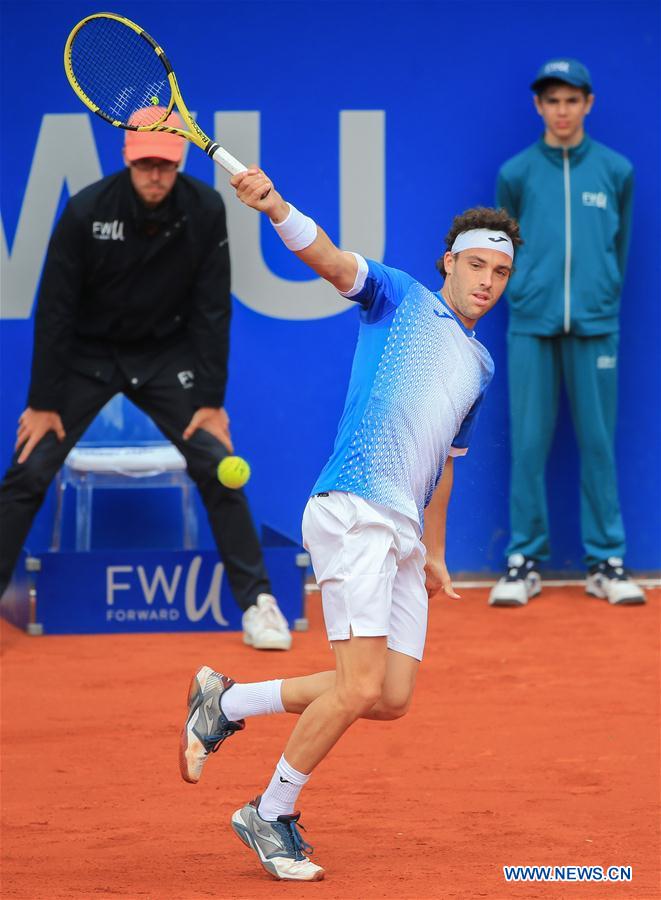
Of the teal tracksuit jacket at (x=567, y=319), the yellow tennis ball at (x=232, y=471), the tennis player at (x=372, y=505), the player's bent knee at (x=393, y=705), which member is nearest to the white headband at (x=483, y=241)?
the tennis player at (x=372, y=505)

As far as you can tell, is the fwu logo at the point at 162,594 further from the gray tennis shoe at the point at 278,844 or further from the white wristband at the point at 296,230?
the white wristband at the point at 296,230

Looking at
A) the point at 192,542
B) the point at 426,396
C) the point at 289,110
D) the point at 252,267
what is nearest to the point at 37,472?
the point at 192,542

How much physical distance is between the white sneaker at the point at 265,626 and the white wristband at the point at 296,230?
3045 millimetres

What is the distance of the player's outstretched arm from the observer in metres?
3.88

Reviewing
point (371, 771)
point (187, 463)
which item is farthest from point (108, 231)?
point (371, 771)

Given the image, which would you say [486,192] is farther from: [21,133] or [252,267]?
[21,133]

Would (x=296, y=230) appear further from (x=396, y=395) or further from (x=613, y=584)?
(x=613, y=584)

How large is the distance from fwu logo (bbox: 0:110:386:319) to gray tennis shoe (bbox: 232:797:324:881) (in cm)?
406

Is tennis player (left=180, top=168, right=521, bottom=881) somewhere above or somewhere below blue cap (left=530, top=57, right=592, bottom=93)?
below

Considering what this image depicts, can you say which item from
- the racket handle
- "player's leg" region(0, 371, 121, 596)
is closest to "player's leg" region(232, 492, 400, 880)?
the racket handle

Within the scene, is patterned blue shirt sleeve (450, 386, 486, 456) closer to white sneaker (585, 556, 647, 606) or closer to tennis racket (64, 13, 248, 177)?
tennis racket (64, 13, 248, 177)

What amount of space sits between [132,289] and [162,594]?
1.36 meters

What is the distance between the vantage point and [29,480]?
22.1 ft

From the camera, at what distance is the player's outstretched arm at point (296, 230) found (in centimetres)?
388
